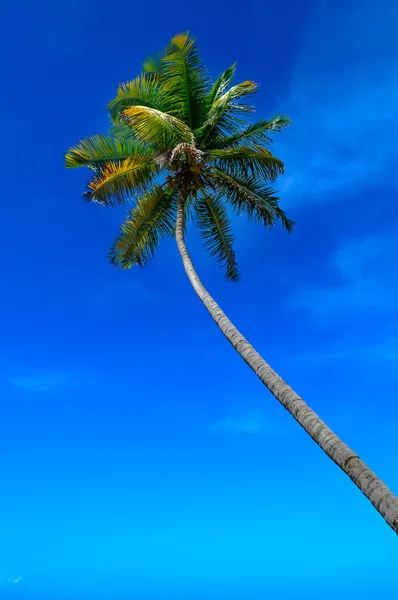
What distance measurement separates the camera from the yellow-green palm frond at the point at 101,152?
578 inches

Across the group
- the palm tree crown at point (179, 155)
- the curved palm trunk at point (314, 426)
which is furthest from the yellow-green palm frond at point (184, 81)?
the curved palm trunk at point (314, 426)

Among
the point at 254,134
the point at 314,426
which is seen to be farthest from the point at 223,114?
the point at 314,426

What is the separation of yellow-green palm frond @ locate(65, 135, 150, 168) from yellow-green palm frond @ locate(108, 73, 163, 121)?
1.12 meters

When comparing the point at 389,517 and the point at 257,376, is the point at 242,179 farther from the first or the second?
the point at 389,517

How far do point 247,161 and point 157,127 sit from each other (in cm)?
280

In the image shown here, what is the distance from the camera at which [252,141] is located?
15.1 m

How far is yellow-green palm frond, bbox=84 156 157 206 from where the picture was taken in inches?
549

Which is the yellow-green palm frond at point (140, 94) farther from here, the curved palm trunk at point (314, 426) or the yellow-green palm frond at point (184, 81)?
the curved palm trunk at point (314, 426)

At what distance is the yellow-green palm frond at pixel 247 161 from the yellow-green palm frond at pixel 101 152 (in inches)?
83.6

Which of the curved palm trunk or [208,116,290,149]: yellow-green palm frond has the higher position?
[208,116,290,149]: yellow-green palm frond

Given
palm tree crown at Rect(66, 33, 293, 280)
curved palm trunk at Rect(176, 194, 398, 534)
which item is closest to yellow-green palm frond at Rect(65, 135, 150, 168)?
palm tree crown at Rect(66, 33, 293, 280)

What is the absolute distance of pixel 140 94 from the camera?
14.9 meters

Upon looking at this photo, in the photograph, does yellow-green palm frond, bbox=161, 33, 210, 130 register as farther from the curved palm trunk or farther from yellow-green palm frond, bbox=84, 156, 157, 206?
the curved palm trunk

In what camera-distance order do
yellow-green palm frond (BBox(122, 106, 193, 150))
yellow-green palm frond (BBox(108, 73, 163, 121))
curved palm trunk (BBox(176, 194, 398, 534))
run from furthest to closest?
yellow-green palm frond (BBox(108, 73, 163, 121))
yellow-green palm frond (BBox(122, 106, 193, 150))
curved palm trunk (BBox(176, 194, 398, 534))
